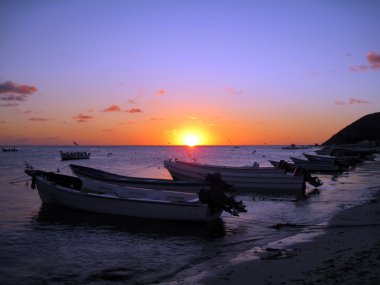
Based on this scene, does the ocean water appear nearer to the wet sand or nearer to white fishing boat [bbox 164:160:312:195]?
the wet sand

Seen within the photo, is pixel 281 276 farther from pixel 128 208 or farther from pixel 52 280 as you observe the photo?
pixel 128 208

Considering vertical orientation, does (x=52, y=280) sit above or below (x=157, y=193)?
below

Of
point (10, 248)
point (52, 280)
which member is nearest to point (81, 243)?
point (10, 248)

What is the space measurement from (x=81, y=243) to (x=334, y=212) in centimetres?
1165

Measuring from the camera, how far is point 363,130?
5571 inches

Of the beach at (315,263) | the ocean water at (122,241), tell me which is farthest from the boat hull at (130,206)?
the beach at (315,263)

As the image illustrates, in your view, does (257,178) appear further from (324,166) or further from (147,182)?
(324,166)

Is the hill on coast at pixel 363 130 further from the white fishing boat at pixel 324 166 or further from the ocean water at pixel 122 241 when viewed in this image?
the ocean water at pixel 122 241

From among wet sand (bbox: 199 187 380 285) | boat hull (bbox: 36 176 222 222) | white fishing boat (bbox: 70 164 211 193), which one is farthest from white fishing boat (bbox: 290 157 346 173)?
wet sand (bbox: 199 187 380 285)

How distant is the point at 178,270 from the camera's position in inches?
400

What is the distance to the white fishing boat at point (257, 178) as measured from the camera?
88.8ft

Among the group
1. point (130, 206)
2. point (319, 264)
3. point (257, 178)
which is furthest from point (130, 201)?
point (257, 178)

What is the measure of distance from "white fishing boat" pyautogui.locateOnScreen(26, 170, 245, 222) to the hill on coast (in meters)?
128

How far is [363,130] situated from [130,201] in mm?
141299
